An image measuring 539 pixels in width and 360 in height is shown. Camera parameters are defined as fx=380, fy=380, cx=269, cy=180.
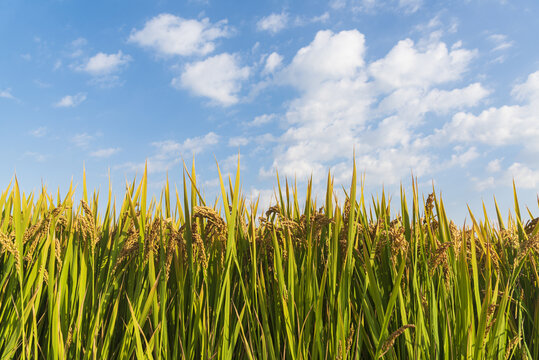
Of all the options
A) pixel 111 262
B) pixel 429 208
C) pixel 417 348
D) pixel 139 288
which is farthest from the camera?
pixel 429 208

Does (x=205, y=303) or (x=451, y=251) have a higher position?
(x=451, y=251)

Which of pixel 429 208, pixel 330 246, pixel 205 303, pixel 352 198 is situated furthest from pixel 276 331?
pixel 429 208

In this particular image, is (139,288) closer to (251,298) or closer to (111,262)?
(111,262)

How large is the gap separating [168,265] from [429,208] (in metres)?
1.68

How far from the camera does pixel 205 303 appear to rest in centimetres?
196

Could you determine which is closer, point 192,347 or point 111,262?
point 192,347

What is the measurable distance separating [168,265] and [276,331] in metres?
0.67

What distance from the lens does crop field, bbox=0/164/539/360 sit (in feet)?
6.32

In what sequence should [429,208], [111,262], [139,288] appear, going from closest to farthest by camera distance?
1. [139,288]
2. [111,262]
3. [429,208]

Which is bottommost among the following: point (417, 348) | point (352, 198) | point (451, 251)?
point (417, 348)

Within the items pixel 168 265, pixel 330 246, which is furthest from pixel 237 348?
pixel 330 246

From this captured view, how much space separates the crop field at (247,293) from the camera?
6.32 feet

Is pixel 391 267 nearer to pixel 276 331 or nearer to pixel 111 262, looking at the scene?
pixel 276 331

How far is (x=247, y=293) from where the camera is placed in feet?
6.81
